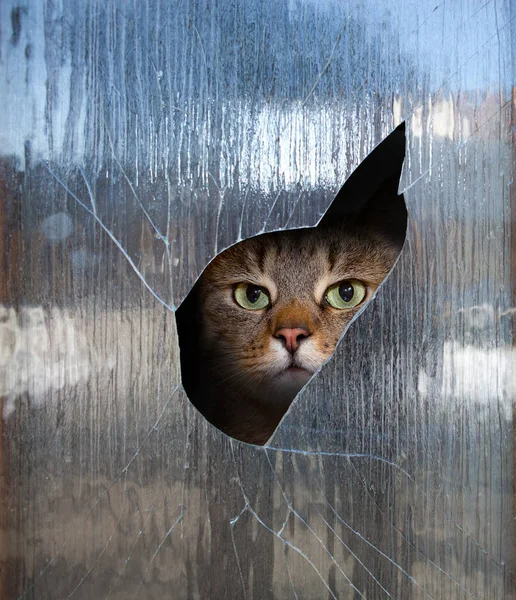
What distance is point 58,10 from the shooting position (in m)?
0.71

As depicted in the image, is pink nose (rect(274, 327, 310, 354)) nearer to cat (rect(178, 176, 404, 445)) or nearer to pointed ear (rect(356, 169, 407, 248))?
cat (rect(178, 176, 404, 445))

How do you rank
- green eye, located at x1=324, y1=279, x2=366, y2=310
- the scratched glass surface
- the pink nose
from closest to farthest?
the scratched glass surface < the pink nose < green eye, located at x1=324, y1=279, x2=366, y2=310

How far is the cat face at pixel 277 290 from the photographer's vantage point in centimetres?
107

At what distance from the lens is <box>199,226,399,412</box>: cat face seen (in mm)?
1069

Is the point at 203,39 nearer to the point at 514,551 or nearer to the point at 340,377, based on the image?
the point at 340,377

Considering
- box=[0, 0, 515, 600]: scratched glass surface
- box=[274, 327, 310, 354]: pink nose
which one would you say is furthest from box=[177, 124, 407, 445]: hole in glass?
box=[0, 0, 515, 600]: scratched glass surface

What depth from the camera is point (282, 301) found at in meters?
1.08

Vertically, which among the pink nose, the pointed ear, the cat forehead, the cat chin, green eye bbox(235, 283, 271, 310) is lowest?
the cat chin

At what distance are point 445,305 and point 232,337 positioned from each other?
0.49 meters

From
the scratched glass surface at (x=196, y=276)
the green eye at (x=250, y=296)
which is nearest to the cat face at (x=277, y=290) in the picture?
the green eye at (x=250, y=296)

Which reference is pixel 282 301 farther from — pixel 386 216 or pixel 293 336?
pixel 386 216

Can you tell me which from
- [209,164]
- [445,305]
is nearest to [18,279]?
[209,164]

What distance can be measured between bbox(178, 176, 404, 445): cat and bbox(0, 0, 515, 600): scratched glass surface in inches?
12.4

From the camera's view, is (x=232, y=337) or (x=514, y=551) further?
(x=232, y=337)
